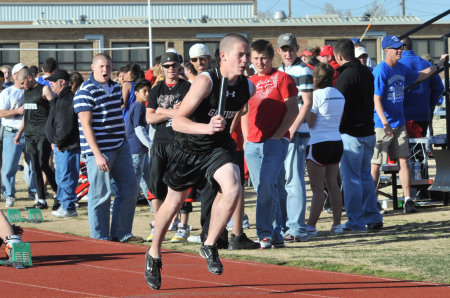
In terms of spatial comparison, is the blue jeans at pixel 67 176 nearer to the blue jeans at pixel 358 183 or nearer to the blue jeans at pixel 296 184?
the blue jeans at pixel 296 184

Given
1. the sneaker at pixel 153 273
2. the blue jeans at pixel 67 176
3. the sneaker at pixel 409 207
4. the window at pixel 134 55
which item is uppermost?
the window at pixel 134 55

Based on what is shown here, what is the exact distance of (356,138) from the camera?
35.3 feet

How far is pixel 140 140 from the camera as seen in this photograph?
12453 millimetres

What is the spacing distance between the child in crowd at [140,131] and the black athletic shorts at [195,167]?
4739 mm

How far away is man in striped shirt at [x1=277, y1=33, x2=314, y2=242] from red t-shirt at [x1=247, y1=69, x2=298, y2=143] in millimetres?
489

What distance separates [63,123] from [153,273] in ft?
21.2

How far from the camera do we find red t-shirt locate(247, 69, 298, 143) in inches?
364

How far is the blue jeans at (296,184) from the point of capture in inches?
393

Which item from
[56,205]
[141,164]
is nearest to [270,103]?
[141,164]

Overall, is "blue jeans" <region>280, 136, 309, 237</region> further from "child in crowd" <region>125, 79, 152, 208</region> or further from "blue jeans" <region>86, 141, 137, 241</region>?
"child in crowd" <region>125, 79, 152, 208</region>

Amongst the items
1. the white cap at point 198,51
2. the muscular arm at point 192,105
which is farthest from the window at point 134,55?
the muscular arm at point 192,105

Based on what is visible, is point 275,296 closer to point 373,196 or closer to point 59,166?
point 373,196

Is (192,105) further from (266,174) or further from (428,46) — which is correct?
(428,46)

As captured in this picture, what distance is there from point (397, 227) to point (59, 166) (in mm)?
5105
